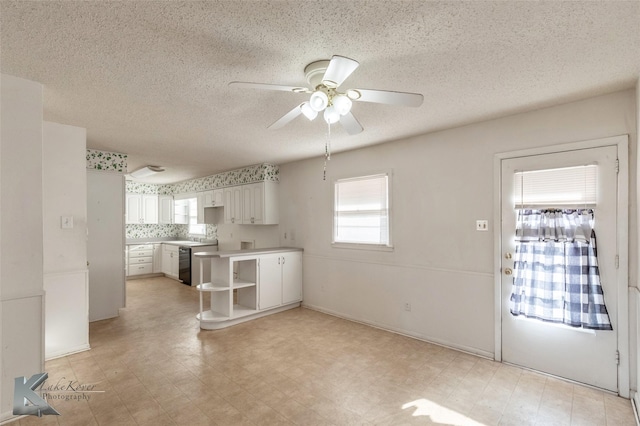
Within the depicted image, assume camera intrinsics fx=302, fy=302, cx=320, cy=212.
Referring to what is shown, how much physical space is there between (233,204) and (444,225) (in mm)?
4148

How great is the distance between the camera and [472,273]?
3.31 meters

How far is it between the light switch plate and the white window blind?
466cm

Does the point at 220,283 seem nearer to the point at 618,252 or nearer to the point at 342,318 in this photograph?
the point at 342,318

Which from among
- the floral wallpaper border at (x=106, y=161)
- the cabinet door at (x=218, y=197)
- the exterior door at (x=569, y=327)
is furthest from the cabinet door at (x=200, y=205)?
the exterior door at (x=569, y=327)

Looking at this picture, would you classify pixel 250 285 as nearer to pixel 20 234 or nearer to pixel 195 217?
pixel 20 234

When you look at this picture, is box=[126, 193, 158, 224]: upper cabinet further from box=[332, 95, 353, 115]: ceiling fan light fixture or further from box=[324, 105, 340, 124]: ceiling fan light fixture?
box=[332, 95, 353, 115]: ceiling fan light fixture

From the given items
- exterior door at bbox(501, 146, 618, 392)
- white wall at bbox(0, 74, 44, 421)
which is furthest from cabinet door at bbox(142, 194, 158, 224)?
exterior door at bbox(501, 146, 618, 392)

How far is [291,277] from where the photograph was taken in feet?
16.4

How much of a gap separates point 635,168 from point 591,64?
3.37ft

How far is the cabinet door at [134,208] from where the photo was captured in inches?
296

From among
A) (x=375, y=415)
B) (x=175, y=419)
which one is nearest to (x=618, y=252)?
(x=375, y=415)

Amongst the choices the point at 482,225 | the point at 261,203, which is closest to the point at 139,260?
the point at 261,203

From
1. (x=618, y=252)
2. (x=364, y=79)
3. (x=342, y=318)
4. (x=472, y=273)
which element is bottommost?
(x=342, y=318)

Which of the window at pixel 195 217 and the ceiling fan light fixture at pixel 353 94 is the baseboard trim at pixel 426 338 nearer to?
the ceiling fan light fixture at pixel 353 94
